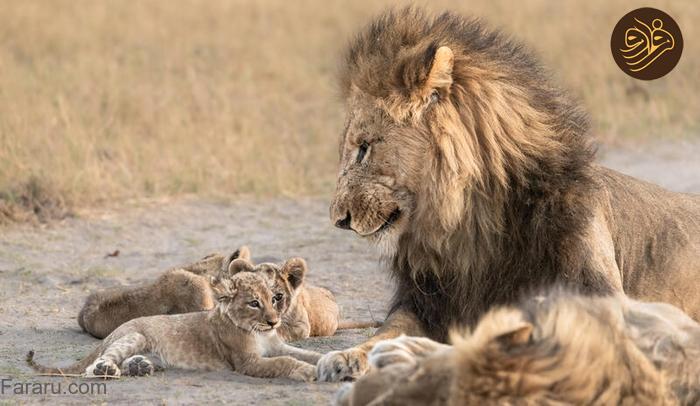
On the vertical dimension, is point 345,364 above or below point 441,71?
below

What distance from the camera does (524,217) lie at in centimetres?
503

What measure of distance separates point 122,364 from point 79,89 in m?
7.95

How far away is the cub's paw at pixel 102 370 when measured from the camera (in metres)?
5.17

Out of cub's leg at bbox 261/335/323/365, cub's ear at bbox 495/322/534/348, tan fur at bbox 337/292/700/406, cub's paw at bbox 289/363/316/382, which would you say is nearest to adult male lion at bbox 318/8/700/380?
cub's paw at bbox 289/363/316/382

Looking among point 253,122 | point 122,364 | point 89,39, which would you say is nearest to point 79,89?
point 253,122

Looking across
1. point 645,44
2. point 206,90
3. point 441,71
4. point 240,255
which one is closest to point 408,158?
point 441,71

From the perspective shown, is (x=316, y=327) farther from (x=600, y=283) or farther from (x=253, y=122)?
(x=253, y=122)

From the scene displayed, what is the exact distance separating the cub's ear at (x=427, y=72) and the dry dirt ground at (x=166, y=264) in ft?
3.93

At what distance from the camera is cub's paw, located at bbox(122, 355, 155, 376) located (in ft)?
17.2

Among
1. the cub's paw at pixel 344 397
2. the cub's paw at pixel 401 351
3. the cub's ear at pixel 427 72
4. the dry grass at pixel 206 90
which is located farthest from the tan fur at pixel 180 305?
the cub's paw at pixel 344 397

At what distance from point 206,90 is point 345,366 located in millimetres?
9078

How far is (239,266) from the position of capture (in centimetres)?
573

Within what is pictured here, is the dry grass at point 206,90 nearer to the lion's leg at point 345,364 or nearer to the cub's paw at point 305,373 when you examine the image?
the cub's paw at point 305,373

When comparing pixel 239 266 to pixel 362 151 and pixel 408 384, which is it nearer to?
pixel 362 151
